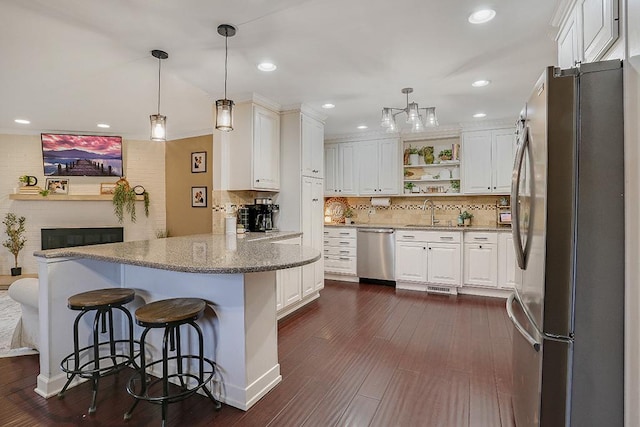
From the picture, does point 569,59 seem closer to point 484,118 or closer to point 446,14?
point 446,14

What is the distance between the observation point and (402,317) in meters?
3.57

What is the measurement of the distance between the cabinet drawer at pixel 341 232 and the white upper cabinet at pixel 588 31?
11.4 feet

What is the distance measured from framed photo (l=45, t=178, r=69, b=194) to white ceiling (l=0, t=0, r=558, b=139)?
1604 mm

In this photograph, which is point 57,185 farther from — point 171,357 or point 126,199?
point 171,357

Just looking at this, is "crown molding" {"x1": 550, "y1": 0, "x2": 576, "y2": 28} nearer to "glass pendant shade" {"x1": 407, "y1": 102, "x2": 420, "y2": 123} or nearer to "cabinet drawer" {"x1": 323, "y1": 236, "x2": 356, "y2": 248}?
"glass pendant shade" {"x1": 407, "y1": 102, "x2": 420, "y2": 123}

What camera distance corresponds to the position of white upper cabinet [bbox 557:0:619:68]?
1292 millimetres

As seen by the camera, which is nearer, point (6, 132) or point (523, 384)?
point (523, 384)

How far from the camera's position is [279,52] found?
2590 mm

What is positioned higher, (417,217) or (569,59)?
(569,59)

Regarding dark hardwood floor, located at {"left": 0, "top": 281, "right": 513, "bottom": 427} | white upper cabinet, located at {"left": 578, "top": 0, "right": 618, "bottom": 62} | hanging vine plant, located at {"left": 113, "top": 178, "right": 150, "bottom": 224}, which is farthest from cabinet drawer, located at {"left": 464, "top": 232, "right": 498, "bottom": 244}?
hanging vine plant, located at {"left": 113, "top": 178, "right": 150, "bottom": 224}

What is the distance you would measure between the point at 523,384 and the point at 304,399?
1.23 meters

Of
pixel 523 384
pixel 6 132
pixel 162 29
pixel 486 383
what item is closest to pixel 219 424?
pixel 523 384

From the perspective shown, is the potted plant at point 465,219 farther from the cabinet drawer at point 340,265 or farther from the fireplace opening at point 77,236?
the fireplace opening at point 77,236

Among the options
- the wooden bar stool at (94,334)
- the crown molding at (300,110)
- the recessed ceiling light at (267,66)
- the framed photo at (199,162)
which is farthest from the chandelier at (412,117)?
the framed photo at (199,162)
